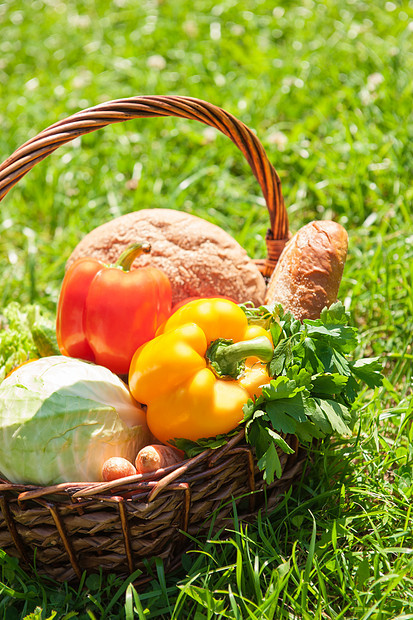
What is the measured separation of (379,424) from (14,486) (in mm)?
1503

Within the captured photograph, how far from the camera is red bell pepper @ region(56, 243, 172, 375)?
2285mm

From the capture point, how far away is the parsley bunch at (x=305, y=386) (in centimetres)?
183

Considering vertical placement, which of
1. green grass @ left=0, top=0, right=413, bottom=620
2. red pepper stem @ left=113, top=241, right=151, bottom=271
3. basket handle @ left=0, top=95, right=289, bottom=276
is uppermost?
basket handle @ left=0, top=95, right=289, bottom=276

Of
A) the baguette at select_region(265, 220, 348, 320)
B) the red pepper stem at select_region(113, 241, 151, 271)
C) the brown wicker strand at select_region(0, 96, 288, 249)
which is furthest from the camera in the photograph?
the red pepper stem at select_region(113, 241, 151, 271)

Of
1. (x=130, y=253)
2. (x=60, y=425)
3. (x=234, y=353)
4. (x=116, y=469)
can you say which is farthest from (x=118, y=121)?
(x=116, y=469)

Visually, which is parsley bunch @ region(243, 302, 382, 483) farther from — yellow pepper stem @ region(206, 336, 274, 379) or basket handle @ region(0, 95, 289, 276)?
basket handle @ region(0, 95, 289, 276)

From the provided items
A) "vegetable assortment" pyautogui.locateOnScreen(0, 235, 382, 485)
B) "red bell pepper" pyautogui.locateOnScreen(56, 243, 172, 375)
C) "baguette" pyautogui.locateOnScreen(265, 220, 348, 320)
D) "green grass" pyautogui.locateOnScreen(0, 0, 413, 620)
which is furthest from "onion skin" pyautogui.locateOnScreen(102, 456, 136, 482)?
"baguette" pyautogui.locateOnScreen(265, 220, 348, 320)

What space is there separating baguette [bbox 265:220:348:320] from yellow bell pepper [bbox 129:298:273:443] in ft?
0.76

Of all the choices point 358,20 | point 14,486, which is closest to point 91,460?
point 14,486

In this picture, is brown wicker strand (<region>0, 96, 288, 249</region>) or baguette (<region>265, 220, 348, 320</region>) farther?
baguette (<region>265, 220, 348, 320</region>)

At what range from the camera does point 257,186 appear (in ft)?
13.7

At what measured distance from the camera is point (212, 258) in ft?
8.43

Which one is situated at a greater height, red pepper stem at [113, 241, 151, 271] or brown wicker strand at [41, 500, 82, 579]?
red pepper stem at [113, 241, 151, 271]

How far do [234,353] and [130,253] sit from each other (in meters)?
0.70
